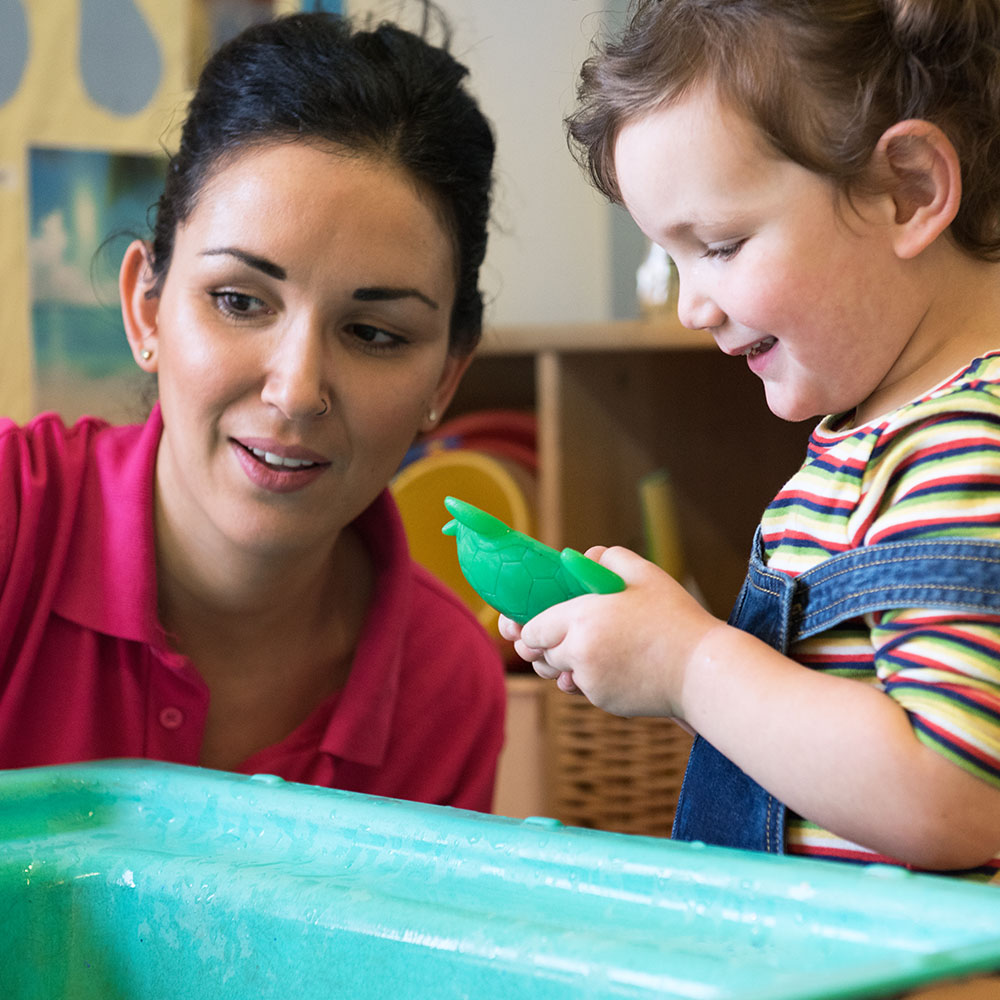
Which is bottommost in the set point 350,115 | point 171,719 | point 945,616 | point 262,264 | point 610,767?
point 610,767

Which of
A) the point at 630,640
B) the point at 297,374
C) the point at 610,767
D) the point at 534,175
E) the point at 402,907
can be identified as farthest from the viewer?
the point at 534,175

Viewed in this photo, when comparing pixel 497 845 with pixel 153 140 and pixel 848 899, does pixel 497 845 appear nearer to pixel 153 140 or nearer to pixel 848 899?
pixel 848 899

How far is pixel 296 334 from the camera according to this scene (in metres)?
0.88

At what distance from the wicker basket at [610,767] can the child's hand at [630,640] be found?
95cm

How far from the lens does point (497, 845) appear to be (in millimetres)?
524

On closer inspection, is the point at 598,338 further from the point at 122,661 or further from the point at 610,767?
the point at 122,661

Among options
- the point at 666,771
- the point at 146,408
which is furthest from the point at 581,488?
the point at 146,408

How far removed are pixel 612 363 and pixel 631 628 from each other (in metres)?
1.15

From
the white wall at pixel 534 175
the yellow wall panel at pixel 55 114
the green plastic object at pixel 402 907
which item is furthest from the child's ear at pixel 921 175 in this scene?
the white wall at pixel 534 175

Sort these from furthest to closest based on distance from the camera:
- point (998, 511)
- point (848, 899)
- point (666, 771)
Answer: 1. point (666, 771)
2. point (998, 511)
3. point (848, 899)

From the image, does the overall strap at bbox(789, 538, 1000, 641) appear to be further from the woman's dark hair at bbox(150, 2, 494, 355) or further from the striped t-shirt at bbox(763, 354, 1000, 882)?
the woman's dark hair at bbox(150, 2, 494, 355)

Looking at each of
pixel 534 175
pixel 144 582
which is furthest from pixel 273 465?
pixel 534 175

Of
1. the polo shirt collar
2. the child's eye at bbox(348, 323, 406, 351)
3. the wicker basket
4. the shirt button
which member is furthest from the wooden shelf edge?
the shirt button

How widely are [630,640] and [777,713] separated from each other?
0.08m
